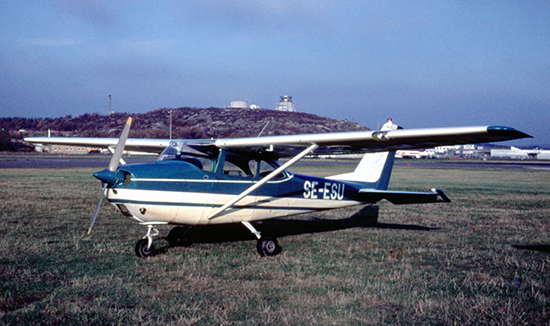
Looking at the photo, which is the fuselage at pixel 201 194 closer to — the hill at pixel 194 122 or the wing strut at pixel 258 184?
the wing strut at pixel 258 184

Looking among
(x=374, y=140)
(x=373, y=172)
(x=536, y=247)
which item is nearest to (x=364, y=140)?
(x=374, y=140)

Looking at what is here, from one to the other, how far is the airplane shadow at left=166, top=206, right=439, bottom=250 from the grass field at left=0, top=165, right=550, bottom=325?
17cm

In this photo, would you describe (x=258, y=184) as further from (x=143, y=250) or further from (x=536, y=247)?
(x=536, y=247)

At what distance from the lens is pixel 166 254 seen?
23.4 feet

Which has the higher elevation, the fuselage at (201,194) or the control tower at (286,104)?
the control tower at (286,104)

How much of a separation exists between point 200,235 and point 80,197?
7803 mm

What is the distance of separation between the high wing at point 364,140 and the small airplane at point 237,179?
0.01 metres

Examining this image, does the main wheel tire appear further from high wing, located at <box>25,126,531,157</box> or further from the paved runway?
the paved runway

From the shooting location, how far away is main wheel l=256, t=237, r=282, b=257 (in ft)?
23.6

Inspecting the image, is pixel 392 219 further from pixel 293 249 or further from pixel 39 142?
pixel 39 142

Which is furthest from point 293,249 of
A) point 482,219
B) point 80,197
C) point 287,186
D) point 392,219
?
point 80,197

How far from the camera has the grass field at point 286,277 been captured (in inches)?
175

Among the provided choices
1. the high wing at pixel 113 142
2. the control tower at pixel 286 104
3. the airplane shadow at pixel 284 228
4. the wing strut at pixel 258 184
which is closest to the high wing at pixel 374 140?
the wing strut at pixel 258 184

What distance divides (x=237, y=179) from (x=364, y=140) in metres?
2.18
